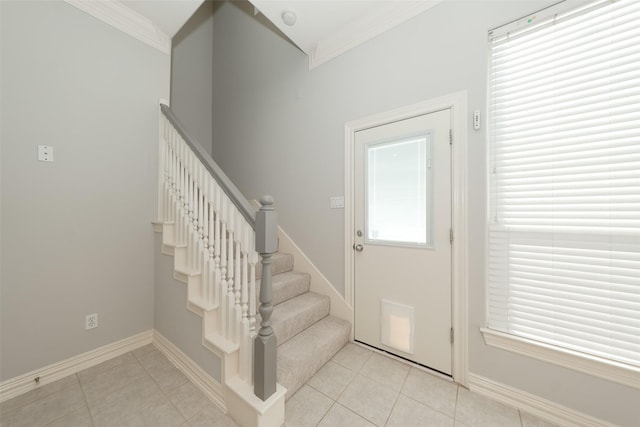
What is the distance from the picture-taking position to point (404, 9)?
1840 millimetres

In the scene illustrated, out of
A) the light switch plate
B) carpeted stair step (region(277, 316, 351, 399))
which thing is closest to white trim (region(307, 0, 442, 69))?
the light switch plate

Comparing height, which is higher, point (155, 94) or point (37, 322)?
point (155, 94)

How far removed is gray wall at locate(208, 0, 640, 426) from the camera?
1.44 m

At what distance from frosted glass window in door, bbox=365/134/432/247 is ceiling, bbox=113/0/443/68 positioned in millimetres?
1036

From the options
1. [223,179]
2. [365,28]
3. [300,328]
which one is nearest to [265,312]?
[300,328]

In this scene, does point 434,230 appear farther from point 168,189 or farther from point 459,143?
point 168,189

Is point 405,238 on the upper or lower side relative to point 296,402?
upper

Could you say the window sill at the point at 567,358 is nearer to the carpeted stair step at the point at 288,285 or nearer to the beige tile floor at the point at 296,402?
the beige tile floor at the point at 296,402

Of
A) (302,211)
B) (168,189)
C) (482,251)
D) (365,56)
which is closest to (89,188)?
(168,189)

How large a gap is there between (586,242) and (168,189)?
3.13 metres

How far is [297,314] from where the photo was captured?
6.20 ft

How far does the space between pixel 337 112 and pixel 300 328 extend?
2.05 m

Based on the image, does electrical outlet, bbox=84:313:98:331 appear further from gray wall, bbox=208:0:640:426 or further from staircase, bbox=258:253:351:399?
gray wall, bbox=208:0:640:426

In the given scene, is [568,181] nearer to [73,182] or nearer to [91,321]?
[73,182]
